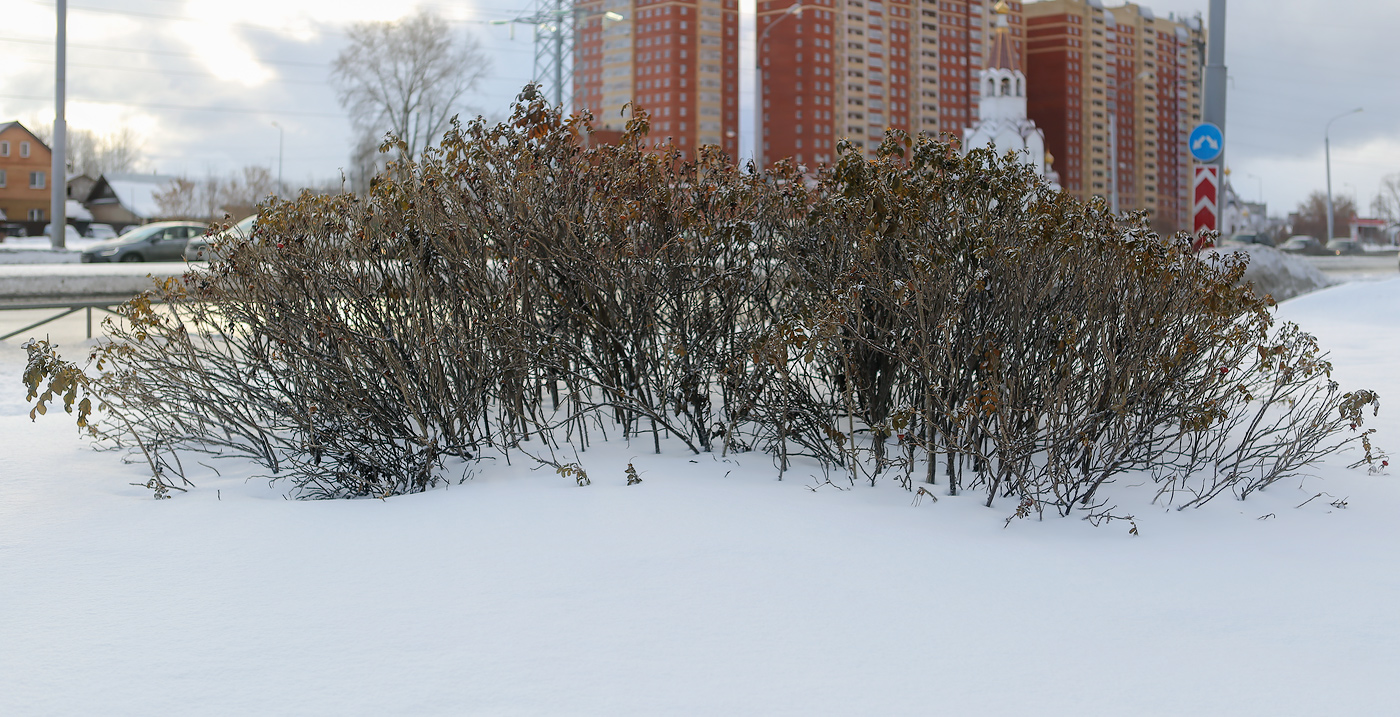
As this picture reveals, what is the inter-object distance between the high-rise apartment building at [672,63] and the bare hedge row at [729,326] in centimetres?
7071

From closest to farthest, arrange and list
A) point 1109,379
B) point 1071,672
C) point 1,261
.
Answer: point 1071,672 < point 1109,379 < point 1,261

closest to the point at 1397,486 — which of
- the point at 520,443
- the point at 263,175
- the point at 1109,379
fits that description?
the point at 1109,379

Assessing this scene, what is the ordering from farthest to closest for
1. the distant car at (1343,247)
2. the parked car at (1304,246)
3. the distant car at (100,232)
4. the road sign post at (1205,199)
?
the distant car at (1343,247) < the distant car at (100,232) < the parked car at (1304,246) < the road sign post at (1205,199)

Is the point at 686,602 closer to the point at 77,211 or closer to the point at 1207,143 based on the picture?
the point at 1207,143

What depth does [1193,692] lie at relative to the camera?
9.60ft

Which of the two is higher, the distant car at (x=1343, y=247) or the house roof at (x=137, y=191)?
the house roof at (x=137, y=191)

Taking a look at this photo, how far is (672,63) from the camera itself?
252 feet

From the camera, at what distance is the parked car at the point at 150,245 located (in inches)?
1113

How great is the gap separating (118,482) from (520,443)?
2017 millimetres

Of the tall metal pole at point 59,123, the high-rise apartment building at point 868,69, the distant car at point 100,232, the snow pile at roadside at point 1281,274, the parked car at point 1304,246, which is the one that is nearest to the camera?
the snow pile at roadside at point 1281,274

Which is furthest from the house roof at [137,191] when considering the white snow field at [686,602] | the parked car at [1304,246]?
the white snow field at [686,602]

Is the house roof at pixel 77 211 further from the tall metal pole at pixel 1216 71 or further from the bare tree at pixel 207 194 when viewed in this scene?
the tall metal pole at pixel 1216 71

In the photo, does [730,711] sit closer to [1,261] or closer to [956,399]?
[956,399]

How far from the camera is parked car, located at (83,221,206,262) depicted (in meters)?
28.3
